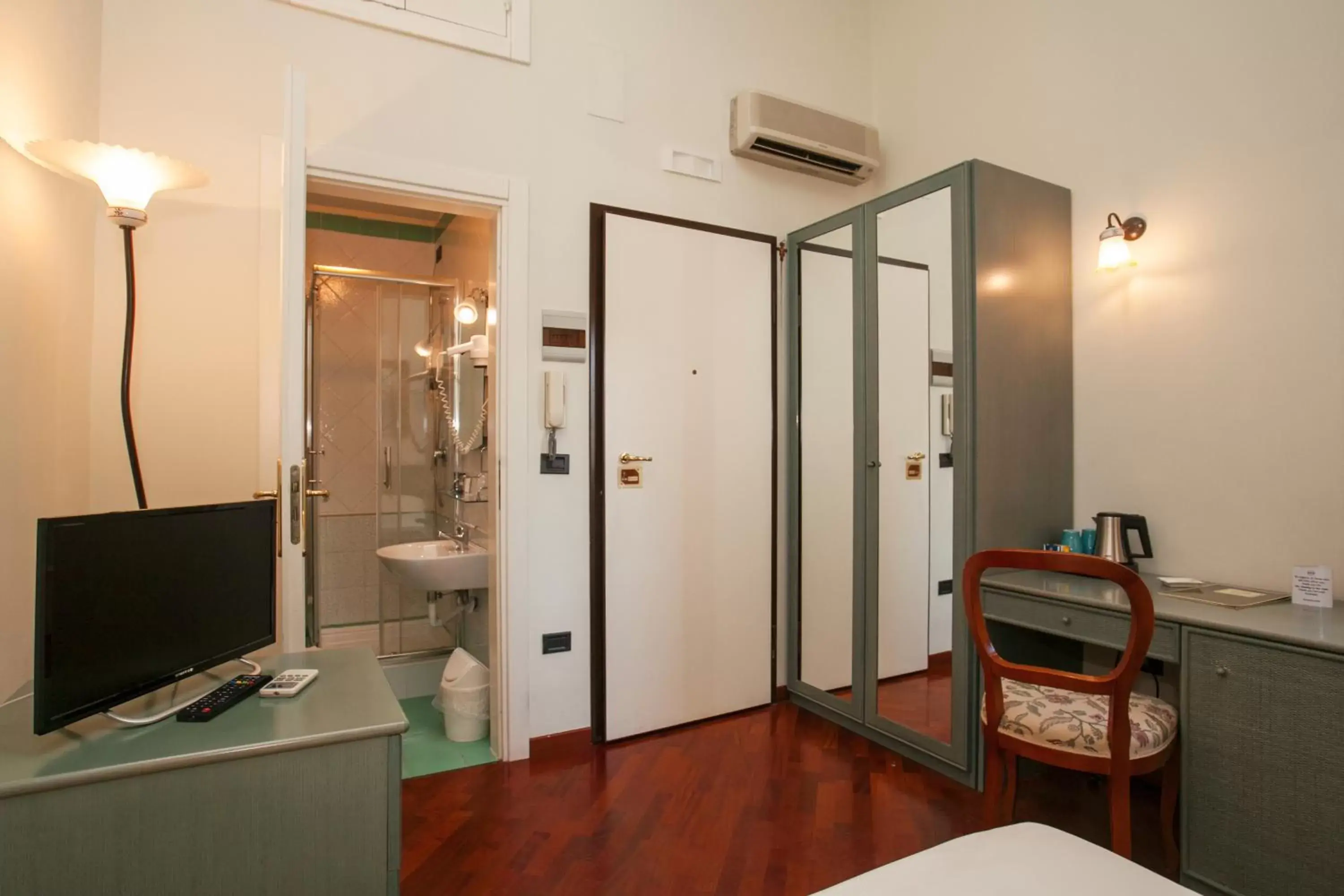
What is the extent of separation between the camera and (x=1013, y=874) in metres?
0.94

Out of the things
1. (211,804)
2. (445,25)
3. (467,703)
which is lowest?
(467,703)

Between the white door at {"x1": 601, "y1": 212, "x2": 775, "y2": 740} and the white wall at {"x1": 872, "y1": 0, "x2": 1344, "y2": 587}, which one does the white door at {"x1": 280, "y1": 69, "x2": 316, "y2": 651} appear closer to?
the white door at {"x1": 601, "y1": 212, "x2": 775, "y2": 740}

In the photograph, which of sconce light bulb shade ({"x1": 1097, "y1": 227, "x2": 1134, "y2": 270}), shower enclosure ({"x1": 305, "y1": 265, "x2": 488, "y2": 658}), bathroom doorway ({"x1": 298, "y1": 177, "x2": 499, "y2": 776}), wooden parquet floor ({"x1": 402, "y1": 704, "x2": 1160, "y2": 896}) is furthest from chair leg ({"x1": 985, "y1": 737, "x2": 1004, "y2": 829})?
shower enclosure ({"x1": 305, "y1": 265, "x2": 488, "y2": 658})

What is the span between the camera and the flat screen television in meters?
1.15

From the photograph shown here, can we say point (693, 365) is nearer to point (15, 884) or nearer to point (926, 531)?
point (926, 531)

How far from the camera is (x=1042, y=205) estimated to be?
256 centimetres

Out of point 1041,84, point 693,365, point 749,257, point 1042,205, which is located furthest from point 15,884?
point 1041,84

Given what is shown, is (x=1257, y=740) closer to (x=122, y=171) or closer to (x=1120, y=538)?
(x=1120, y=538)

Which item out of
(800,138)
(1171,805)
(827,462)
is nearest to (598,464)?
(827,462)

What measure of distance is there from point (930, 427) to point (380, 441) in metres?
3.04

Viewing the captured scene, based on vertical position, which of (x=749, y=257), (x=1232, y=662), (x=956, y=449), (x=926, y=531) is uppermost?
(x=749, y=257)

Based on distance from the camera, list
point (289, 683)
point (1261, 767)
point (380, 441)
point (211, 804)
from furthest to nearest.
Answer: point (380, 441), point (1261, 767), point (289, 683), point (211, 804)

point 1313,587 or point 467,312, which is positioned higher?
point 467,312

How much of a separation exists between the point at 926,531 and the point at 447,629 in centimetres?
266
